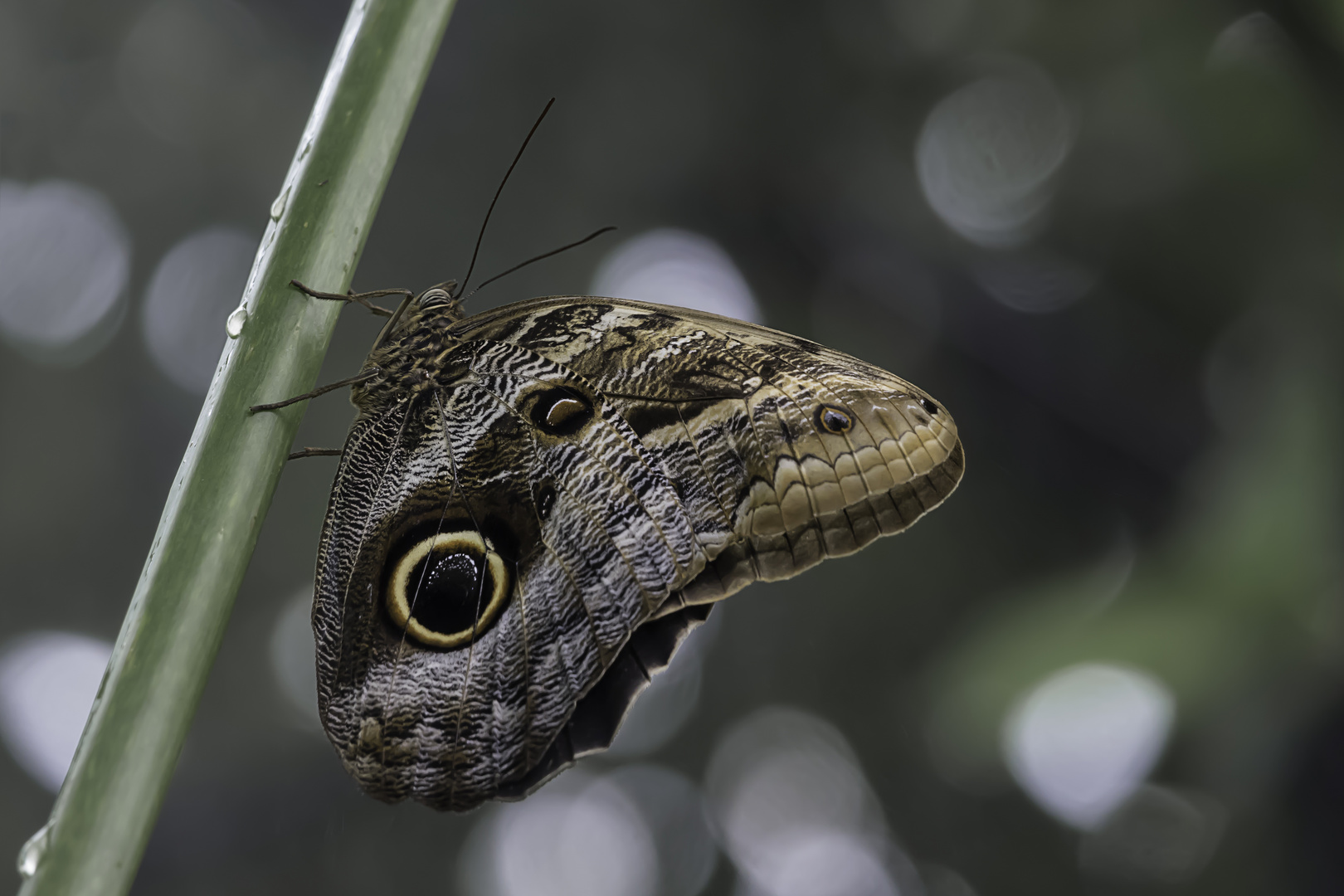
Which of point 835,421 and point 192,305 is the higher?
point 835,421

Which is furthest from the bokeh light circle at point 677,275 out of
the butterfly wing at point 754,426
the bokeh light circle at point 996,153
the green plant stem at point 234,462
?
the green plant stem at point 234,462

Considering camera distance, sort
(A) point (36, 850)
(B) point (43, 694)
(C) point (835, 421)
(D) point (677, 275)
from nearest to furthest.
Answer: (A) point (36, 850), (C) point (835, 421), (B) point (43, 694), (D) point (677, 275)

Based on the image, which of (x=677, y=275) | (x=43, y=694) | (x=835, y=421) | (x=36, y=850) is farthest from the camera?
(x=677, y=275)

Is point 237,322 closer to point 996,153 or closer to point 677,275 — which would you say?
point 677,275

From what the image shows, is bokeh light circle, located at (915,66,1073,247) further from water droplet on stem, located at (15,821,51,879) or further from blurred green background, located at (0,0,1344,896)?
water droplet on stem, located at (15,821,51,879)

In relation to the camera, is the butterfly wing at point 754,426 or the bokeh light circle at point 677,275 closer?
the butterfly wing at point 754,426

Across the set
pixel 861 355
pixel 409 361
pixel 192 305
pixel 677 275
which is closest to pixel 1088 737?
pixel 861 355

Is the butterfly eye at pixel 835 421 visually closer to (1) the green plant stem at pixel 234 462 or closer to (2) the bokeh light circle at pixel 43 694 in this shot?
(1) the green plant stem at pixel 234 462
